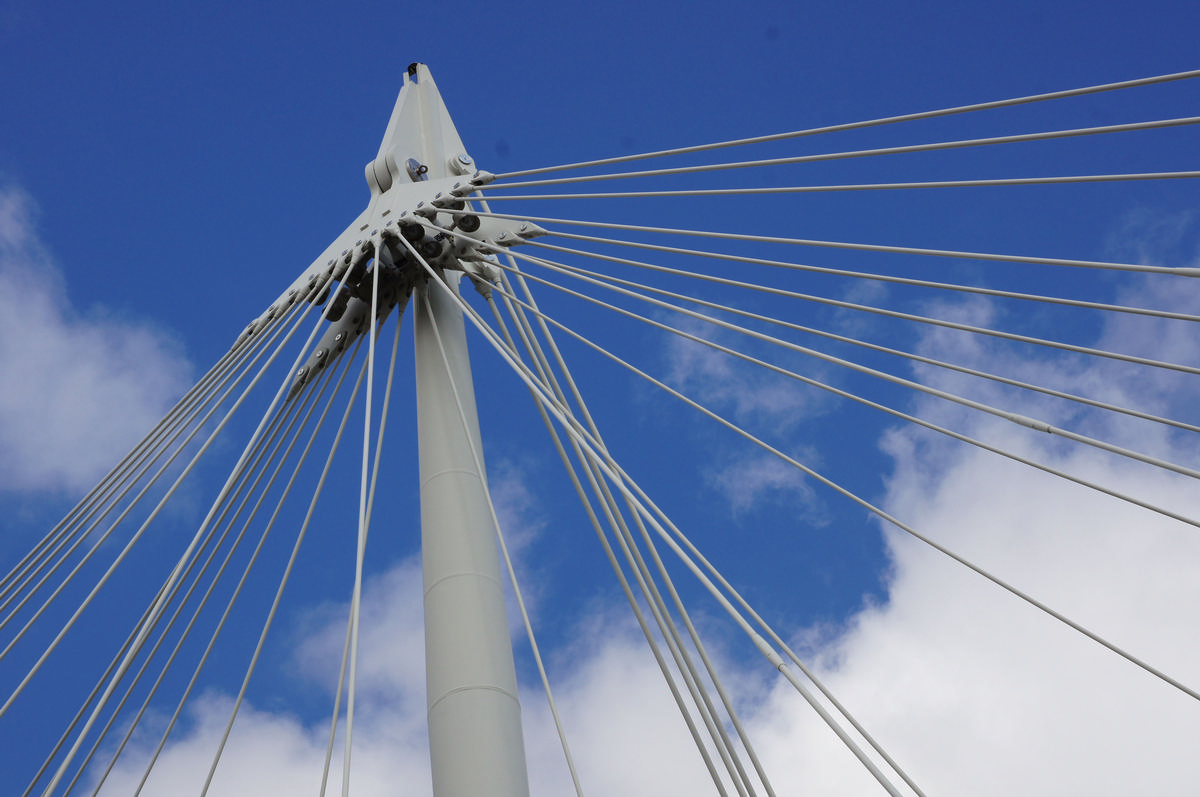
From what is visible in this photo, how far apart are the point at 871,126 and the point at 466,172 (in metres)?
3.74

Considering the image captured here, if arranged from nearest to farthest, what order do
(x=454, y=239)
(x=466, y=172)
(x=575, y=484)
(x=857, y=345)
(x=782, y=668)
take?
(x=782, y=668), (x=857, y=345), (x=575, y=484), (x=454, y=239), (x=466, y=172)

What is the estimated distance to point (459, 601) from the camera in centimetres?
614

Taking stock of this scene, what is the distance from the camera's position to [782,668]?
4793mm

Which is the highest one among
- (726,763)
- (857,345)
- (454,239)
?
(454,239)

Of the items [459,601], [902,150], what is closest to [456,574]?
[459,601]

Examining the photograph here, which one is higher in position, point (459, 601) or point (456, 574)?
point (456, 574)

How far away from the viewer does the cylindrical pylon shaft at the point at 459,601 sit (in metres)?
5.50

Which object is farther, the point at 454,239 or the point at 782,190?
the point at 454,239

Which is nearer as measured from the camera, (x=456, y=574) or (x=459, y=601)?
(x=459, y=601)

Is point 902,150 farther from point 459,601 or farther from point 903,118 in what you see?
point 459,601

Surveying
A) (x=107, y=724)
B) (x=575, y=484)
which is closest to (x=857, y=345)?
(x=575, y=484)

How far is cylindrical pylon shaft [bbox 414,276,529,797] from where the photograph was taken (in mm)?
5496

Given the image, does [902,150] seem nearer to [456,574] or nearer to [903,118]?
[903,118]

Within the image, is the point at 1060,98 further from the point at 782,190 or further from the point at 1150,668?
the point at 1150,668
